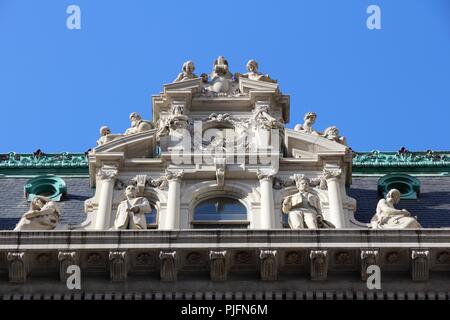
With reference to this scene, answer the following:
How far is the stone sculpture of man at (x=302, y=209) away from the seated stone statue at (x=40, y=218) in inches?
207

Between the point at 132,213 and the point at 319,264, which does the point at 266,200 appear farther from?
the point at 319,264

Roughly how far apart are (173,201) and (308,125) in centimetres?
514

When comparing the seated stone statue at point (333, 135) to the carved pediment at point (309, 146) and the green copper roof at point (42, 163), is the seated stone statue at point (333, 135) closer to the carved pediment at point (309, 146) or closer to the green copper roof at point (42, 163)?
the carved pediment at point (309, 146)

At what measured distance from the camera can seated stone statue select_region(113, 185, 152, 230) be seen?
28.6 m

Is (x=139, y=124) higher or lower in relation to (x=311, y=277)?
higher

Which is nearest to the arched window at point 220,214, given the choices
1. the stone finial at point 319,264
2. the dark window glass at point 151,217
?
the dark window glass at point 151,217

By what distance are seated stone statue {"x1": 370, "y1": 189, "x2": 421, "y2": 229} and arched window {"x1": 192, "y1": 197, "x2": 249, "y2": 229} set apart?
306 cm

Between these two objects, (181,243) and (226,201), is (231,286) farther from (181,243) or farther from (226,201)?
(226,201)

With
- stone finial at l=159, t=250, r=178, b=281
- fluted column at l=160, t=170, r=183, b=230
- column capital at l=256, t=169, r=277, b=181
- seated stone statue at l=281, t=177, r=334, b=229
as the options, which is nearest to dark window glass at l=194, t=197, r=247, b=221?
fluted column at l=160, t=170, r=183, b=230

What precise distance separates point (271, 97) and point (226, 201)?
3.93m

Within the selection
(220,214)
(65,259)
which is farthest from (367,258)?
(65,259)

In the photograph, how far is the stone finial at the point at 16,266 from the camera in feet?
87.0
